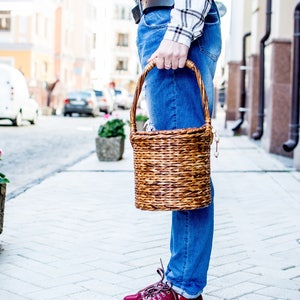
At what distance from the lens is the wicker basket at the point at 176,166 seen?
8.96 feet

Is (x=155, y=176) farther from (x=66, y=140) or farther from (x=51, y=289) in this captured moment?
(x=66, y=140)

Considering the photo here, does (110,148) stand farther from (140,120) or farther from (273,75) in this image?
(140,120)

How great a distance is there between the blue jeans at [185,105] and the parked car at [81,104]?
29.5 meters

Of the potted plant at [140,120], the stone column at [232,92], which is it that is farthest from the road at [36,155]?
the stone column at [232,92]

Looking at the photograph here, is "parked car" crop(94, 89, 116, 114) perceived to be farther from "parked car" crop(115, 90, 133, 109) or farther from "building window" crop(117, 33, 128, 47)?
"building window" crop(117, 33, 128, 47)

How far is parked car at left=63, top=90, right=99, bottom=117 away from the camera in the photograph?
32.3 meters

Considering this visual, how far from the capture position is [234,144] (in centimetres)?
1359

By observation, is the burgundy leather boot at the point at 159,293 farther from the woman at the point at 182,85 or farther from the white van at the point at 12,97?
the white van at the point at 12,97

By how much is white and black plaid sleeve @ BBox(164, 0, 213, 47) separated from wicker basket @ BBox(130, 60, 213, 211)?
0.34 ft

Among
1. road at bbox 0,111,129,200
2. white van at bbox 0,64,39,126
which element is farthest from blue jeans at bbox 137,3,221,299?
white van at bbox 0,64,39,126

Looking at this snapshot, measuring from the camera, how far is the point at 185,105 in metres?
2.85

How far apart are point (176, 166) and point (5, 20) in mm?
43618

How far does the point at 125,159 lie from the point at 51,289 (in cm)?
742

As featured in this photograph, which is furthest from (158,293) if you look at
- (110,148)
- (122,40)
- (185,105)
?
(122,40)
